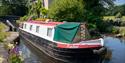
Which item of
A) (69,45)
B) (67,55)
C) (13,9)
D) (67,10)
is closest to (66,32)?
(69,45)

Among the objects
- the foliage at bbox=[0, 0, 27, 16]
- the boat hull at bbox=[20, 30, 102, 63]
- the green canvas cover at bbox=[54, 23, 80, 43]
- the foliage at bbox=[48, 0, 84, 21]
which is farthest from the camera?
the foliage at bbox=[0, 0, 27, 16]

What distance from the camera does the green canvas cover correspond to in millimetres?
18438

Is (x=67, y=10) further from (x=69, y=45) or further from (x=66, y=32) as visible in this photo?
(x=69, y=45)

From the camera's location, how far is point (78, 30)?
730 inches

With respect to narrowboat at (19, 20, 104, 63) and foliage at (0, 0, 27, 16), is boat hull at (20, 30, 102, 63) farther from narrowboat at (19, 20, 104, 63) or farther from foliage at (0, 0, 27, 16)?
foliage at (0, 0, 27, 16)

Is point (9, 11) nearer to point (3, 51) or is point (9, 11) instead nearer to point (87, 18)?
point (87, 18)

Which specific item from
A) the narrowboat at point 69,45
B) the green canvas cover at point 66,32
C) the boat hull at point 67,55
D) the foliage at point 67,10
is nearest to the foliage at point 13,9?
the foliage at point 67,10

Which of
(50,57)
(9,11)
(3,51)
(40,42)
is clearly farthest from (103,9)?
(9,11)

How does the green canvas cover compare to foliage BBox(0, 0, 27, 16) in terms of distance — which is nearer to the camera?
the green canvas cover

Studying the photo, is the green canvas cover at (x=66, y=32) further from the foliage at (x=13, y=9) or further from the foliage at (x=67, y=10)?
the foliage at (x=13, y=9)

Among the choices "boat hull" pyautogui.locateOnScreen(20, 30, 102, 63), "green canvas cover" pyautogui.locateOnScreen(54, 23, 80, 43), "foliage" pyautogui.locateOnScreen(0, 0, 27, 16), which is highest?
"green canvas cover" pyautogui.locateOnScreen(54, 23, 80, 43)

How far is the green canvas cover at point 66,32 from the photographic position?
18.4 meters

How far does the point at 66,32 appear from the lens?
A: 62.3 ft

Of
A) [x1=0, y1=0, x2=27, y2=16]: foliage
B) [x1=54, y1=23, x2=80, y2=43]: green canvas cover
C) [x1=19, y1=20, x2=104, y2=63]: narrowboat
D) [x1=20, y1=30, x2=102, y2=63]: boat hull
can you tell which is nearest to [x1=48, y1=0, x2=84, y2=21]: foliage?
[x1=19, y1=20, x2=104, y2=63]: narrowboat
